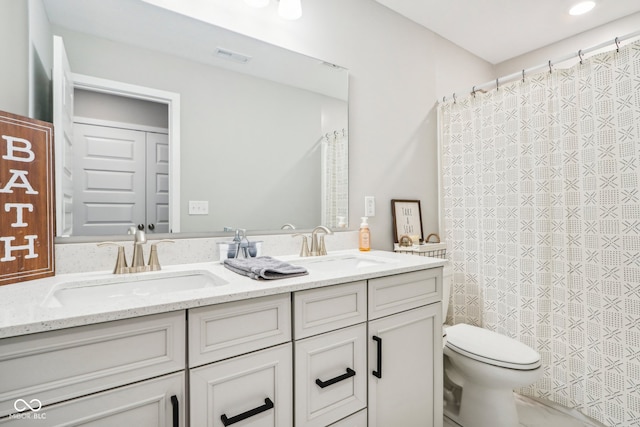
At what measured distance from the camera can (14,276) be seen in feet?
3.07

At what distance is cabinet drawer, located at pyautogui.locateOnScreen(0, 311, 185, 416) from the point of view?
633 millimetres

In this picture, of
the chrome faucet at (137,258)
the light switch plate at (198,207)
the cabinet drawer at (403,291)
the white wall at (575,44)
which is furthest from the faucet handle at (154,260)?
the white wall at (575,44)

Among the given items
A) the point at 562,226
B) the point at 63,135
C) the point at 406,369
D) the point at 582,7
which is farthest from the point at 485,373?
the point at 582,7

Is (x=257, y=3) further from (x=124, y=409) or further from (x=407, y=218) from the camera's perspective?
(x=124, y=409)

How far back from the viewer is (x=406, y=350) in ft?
4.22

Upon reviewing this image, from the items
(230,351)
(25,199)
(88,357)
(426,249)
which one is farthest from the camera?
(426,249)

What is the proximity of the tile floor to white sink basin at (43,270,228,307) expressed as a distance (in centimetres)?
149

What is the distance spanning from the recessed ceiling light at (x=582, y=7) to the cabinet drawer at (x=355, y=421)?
8.65 feet

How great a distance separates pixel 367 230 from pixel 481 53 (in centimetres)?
198

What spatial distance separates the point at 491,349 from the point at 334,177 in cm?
115

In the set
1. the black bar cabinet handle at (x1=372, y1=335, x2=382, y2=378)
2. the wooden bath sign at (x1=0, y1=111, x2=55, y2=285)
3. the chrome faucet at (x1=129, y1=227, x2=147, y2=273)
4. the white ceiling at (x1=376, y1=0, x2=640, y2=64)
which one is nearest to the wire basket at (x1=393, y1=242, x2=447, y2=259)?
the black bar cabinet handle at (x1=372, y1=335, x2=382, y2=378)

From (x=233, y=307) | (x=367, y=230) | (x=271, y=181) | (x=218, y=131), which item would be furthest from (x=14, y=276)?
(x=367, y=230)

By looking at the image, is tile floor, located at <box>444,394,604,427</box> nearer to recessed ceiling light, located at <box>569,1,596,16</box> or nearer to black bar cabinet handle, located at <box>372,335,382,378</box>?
black bar cabinet handle, located at <box>372,335,382,378</box>

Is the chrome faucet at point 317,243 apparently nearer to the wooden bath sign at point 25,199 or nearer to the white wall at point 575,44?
the wooden bath sign at point 25,199
